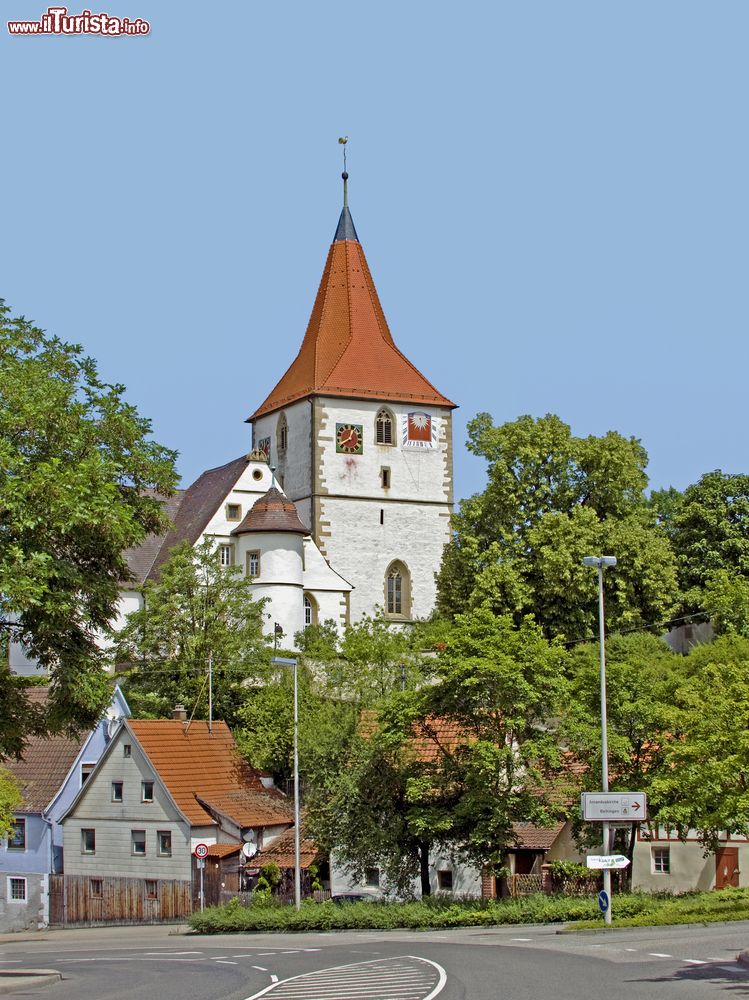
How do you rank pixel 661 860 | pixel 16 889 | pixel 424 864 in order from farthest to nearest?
pixel 16 889 < pixel 661 860 < pixel 424 864

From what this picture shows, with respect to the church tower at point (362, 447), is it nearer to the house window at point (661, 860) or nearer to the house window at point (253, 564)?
the house window at point (253, 564)

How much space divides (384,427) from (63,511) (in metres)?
60.8

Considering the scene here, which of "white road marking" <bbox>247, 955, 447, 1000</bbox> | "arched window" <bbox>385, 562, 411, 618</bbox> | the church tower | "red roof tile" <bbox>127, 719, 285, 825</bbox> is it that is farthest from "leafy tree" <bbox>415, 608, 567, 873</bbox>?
"arched window" <bbox>385, 562, 411, 618</bbox>

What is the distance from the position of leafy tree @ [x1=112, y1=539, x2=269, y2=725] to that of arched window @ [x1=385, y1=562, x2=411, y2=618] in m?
16.1

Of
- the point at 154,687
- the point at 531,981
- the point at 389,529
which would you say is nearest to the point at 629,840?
the point at 531,981

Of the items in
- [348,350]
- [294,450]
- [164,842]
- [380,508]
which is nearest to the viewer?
[164,842]

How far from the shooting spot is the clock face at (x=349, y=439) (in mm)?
82812

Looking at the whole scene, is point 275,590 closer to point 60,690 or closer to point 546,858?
point 546,858

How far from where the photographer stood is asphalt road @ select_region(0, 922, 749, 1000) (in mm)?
17797

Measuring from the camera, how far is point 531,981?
62.1ft

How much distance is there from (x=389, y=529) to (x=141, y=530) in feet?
183

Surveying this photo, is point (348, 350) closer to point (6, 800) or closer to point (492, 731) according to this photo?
point (6, 800)

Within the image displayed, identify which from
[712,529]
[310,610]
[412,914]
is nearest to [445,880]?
[412,914]

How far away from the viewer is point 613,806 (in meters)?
30.5
